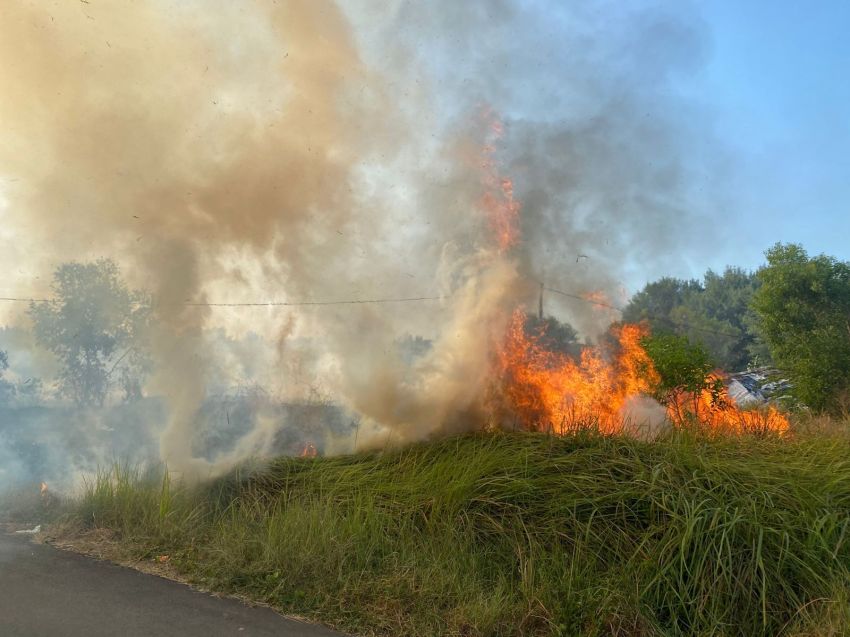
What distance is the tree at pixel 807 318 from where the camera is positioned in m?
15.4

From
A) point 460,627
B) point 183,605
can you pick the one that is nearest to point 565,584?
point 460,627

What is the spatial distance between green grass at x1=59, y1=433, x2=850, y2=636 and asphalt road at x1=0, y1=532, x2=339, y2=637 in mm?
266

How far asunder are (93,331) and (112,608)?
6.17 metres

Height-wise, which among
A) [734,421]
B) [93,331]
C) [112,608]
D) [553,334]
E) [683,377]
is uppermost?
[93,331]

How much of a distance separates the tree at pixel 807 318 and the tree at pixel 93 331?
1517 centimetres

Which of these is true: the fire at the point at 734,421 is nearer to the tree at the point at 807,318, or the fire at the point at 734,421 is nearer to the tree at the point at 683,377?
the tree at the point at 683,377

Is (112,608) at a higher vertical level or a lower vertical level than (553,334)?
lower

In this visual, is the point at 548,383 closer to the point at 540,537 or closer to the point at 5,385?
the point at 540,537

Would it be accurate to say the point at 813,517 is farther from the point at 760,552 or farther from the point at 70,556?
the point at 70,556

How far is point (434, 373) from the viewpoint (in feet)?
29.5

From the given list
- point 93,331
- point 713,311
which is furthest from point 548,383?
point 713,311

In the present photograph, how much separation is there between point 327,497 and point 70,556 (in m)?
2.50

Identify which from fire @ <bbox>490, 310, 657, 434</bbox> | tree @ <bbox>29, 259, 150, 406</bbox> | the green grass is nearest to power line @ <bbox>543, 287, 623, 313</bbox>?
fire @ <bbox>490, 310, 657, 434</bbox>

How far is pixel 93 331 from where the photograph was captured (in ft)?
31.3
